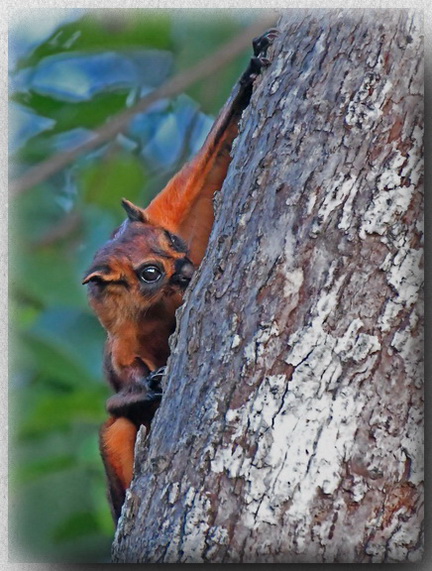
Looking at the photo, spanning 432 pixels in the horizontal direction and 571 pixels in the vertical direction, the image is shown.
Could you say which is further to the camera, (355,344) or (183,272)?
(183,272)

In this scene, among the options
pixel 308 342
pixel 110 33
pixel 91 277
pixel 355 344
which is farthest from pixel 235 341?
pixel 110 33

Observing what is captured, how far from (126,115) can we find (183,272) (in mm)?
418

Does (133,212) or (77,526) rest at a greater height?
(133,212)

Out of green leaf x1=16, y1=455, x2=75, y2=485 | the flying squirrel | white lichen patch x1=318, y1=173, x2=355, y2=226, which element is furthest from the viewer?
the flying squirrel

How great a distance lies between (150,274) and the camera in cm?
194

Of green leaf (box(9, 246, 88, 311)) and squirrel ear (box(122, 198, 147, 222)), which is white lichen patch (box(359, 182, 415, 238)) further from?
green leaf (box(9, 246, 88, 311))

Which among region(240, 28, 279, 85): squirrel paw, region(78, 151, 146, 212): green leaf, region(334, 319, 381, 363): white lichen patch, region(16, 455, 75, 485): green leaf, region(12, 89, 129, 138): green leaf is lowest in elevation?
region(16, 455, 75, 485): green leaf

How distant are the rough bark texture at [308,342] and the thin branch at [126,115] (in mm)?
181

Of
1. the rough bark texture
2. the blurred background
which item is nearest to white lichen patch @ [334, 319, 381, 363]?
the rough bark texture

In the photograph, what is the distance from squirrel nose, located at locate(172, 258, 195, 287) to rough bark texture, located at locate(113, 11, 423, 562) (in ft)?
0.63

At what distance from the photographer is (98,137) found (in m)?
1.92

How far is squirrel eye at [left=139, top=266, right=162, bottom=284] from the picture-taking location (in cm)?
193

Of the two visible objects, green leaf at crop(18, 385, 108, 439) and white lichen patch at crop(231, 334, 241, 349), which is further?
green leaf at crop(18, 385, 108, 439)

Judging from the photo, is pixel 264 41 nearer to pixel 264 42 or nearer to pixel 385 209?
pixel 264 42
